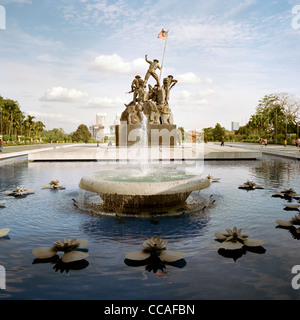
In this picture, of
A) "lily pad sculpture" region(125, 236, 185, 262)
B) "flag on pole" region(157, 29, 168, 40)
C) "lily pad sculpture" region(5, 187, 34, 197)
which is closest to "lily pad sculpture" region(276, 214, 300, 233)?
"lily pad sculpture" region(125, 236, 185, 262)

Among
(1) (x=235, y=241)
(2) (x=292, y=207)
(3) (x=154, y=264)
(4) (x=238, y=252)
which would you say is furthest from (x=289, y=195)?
(3) (x=154, y=264)

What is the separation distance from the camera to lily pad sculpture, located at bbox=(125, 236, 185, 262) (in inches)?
139

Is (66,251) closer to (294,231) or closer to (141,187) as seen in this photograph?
(141,187)

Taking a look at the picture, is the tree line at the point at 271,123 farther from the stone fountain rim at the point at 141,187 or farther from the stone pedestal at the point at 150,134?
the stone fountain rim at the point at 141,187

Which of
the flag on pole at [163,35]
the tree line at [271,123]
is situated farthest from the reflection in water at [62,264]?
the tree line at [271,123]

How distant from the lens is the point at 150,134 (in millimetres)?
23734

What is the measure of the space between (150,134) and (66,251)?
2030 cm

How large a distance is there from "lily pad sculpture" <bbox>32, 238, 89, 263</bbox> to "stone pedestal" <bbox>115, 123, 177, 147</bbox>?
1949 centimetres

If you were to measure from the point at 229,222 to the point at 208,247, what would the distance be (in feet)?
4.38

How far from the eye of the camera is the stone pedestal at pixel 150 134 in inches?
918

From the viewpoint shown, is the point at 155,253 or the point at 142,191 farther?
the point at 142,191
